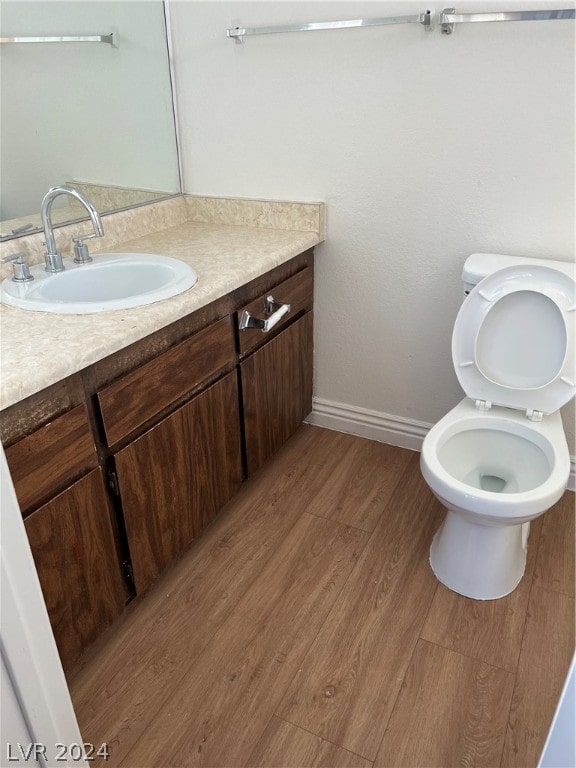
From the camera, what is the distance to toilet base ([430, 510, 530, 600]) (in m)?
1.56

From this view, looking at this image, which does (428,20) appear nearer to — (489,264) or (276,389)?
(489,264)

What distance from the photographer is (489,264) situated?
1.70 metres

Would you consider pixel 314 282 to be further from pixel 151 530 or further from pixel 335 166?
pixel 151 530

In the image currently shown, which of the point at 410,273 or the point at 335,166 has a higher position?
the point at 335,166

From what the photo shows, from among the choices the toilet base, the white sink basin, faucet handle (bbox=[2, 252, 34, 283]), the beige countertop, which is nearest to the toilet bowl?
the toilet base

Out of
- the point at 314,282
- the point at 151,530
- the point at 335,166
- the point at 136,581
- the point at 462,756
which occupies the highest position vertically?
the point at 335,166

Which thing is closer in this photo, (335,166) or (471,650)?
(471,650)

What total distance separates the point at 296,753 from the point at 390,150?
5.51ft

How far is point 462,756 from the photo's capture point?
1229 mm

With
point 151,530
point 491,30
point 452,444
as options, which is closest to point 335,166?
point 491,30

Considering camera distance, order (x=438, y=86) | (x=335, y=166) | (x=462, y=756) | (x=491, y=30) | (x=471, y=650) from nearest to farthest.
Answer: (x=462, y=756) < (x=471, y=650) < (x=491, y=30) < (x=438, y=86) < (x=335, y=166)

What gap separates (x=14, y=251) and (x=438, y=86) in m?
1.31

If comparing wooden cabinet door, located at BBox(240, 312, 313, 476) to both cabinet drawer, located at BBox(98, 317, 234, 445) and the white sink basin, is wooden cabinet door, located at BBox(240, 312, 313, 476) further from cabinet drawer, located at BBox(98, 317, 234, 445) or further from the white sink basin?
the white sink basin

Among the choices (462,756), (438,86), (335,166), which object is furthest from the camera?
(335,166)
